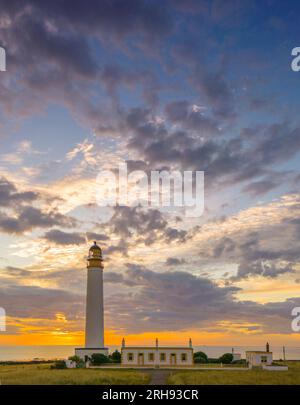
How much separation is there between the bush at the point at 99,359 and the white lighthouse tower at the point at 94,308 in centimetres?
128

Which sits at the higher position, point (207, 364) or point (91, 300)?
point (91, 300)

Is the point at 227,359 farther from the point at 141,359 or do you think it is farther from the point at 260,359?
the point at 141,359

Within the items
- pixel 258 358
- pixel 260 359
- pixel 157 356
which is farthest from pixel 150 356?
pixel 260 359

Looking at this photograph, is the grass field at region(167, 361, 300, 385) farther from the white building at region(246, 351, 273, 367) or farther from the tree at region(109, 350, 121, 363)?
the tree at region(109, 350, 121, 363)

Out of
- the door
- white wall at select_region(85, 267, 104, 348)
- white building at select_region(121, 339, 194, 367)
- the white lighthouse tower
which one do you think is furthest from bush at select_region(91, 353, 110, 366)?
the door

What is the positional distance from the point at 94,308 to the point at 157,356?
363 inches

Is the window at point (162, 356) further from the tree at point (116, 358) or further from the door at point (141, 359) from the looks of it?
the tree at point (116, 358)

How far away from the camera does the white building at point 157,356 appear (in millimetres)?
54141

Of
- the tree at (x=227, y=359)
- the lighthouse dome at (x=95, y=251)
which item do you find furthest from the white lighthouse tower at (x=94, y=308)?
the tree at (x=227, y=359)
